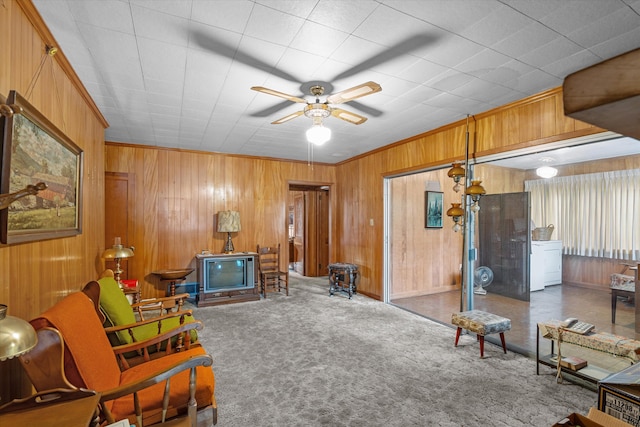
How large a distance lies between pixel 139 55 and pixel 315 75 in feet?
4.58

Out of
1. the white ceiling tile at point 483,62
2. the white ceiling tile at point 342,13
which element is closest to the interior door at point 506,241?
the white ceiling tile at point 483,62

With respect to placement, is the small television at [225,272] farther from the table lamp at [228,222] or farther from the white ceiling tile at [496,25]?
the white ceiling tile at [496,25]

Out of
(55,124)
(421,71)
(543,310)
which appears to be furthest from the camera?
(543,310)

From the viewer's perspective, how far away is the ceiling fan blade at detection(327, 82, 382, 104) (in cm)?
229

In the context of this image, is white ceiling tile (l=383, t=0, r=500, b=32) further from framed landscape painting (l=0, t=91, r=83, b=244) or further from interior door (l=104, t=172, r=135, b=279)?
interior door (l=104, t=172, r=135, b=279)

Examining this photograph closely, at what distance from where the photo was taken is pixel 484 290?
17.8 ft

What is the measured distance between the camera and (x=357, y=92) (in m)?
2.49

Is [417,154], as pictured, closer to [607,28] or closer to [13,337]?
[607,28]

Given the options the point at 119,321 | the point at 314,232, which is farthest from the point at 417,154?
the point at 119,321

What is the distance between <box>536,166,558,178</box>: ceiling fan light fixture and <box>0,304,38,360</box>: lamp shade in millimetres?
5796

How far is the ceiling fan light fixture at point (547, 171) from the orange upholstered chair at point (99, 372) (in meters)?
5.19

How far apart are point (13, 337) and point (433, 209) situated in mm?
5861

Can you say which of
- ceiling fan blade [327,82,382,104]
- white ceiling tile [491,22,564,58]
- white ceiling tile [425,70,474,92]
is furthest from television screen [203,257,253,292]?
white ceiling tile [491,22,564,58]

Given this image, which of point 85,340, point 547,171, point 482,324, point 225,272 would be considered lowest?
point 482,324
